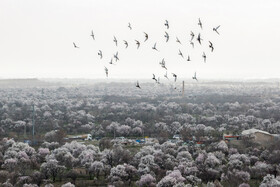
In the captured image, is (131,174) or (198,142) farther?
(198,142)

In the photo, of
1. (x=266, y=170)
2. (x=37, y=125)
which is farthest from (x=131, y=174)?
(x=37, y=125)

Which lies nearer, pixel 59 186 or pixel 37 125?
pixel 59 186

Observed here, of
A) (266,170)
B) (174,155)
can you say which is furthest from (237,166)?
(174,155)

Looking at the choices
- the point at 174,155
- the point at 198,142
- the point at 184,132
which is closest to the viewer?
the point at 174,155

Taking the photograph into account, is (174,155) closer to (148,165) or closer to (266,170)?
(148,165)

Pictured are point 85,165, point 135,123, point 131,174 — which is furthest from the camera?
point 135,123

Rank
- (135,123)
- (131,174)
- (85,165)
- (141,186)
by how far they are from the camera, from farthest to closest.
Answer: (135,123) < (85,165) < (131,174) < (141,186)

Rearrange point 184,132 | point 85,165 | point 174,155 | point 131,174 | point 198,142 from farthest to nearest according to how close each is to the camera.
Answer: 1. point 184,132
2. point 198,142
3. point 174,155
4. point 85,165
5. point 131,174

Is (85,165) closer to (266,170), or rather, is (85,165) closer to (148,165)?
(148,165)
